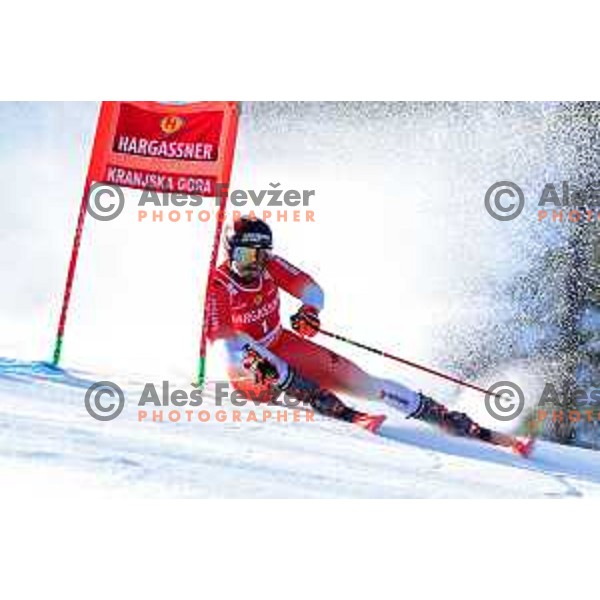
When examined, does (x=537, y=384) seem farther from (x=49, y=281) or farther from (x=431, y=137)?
(x=49, y=281)

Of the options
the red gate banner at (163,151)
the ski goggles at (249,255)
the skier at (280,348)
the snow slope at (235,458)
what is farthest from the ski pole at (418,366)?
the red gate banner at (163,151)

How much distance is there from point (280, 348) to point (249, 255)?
376 mm

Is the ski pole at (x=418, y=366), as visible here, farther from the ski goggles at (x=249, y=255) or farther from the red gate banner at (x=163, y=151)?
the red gate banner at (x=163, y=151)

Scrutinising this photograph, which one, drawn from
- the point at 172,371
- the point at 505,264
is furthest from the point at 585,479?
the point at 172,371

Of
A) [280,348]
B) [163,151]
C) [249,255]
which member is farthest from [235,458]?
[163,151]

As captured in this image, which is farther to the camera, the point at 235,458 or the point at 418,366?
the point at 418,366

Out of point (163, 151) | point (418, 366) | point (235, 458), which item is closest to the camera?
point (235, 458)

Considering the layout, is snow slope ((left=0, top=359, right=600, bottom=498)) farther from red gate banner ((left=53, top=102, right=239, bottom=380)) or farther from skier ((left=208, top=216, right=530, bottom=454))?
red gate banner ((left=53, top=102, right=239, bottom=380))

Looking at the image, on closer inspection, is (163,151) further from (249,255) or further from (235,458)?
(235,458)

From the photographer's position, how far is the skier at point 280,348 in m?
4.00

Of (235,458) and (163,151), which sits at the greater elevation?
(163,151)

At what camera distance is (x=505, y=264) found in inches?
165

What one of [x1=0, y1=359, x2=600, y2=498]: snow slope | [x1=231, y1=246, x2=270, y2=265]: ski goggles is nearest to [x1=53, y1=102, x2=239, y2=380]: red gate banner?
[x1=231, y1=246, x2=270, y2=265]: ski goggles

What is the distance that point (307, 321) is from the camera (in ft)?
13.3
